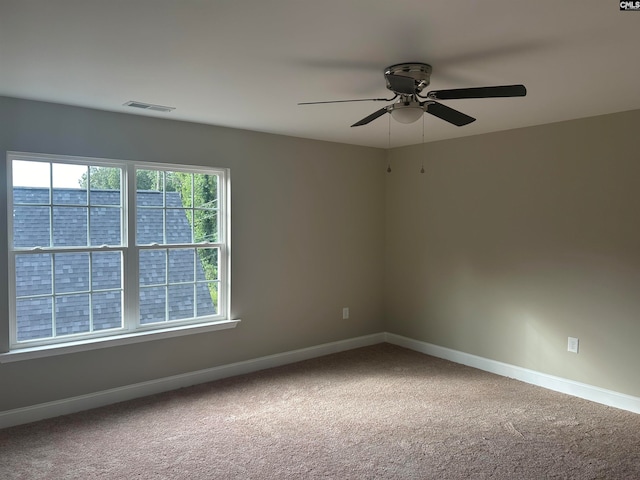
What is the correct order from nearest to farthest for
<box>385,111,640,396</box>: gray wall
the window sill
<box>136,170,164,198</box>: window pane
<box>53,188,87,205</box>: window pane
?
the window sill, <box>53,188,87,205</box>: window pane, <box>385,111,640,396</box>: gray wall, <box>136,170,164,198</box>: window pane

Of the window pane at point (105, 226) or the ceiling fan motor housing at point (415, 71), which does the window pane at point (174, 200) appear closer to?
the window pane at point (105, 226)

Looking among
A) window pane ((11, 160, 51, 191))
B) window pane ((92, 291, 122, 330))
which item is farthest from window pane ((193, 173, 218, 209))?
window pane ((11, 160, 51, 191))

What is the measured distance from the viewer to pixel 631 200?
366 cm

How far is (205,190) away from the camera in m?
4.38

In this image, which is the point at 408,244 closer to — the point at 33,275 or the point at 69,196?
the point at 69,196

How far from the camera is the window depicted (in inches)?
137

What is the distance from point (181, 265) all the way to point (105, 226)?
2.37ft

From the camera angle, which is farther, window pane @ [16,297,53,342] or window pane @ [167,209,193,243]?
window pane @ [167,209,193,243]

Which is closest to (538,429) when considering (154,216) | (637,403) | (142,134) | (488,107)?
(637,403)

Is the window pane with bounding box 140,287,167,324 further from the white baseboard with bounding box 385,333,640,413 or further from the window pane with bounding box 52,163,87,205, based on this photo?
the white baseboard with bounding box 385,333,640,413

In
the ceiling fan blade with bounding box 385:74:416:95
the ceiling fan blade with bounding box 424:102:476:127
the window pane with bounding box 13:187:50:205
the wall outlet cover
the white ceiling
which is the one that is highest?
the white ceiling

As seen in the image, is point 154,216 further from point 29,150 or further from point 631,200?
point 631,200

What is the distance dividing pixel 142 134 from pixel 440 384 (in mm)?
3299

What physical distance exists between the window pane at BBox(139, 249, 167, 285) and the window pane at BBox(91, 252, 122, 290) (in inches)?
7.3
